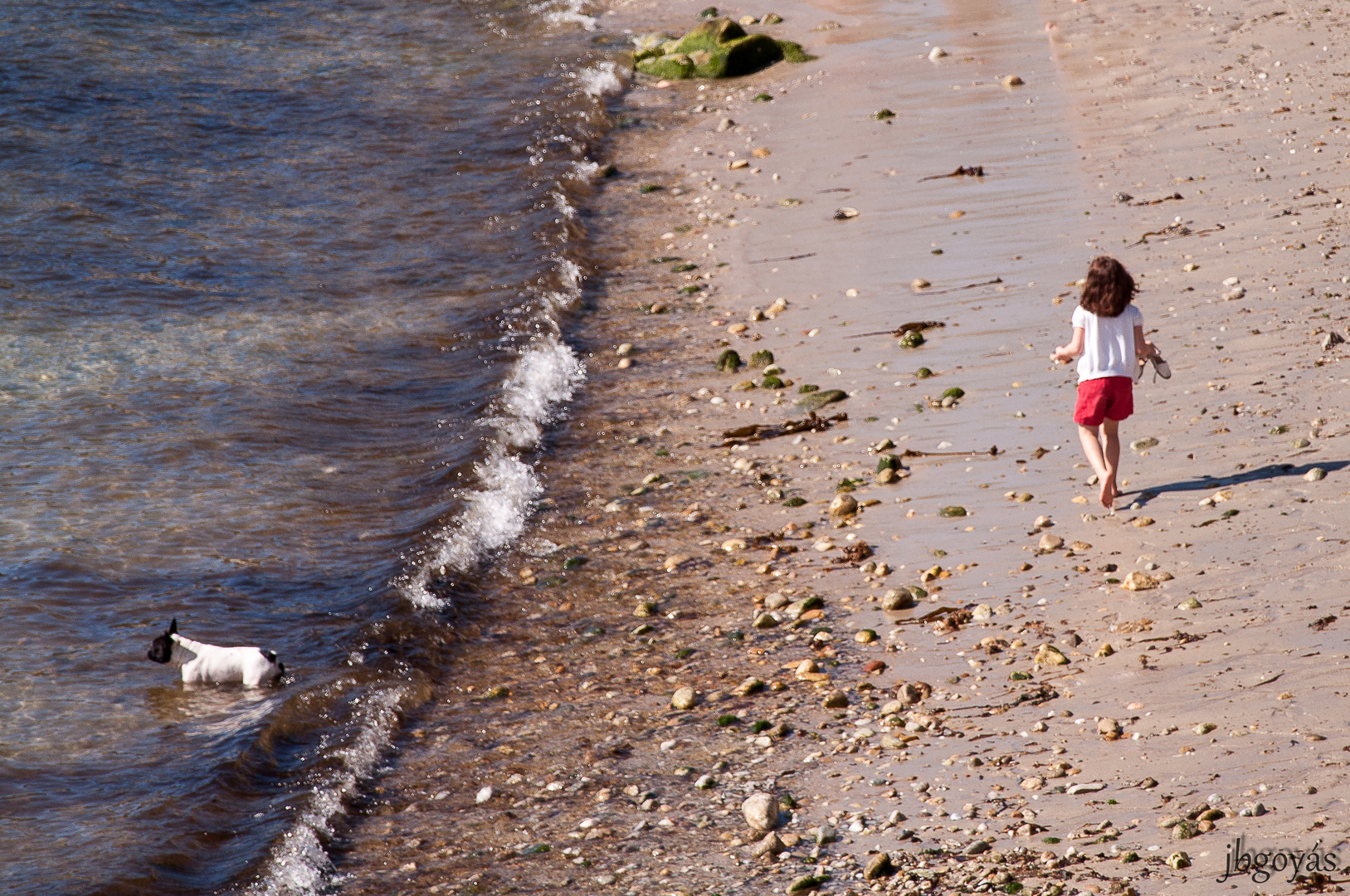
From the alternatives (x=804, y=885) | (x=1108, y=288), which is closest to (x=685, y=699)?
(x=804, y=885)

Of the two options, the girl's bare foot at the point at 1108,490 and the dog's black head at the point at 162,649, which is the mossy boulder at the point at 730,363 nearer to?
the girl's bare foot at the point at 1108,490

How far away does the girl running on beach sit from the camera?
7059 millimetres

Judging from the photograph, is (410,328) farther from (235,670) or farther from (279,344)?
(235,670)

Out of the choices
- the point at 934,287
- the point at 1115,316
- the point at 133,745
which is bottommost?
the point at 133,745

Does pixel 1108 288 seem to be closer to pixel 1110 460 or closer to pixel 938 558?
pixel 1110 460

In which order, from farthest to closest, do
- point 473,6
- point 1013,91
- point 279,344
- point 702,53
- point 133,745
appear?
point 473,6 → point 702,53 → point 1013,91 → point 279,344 → point 133,745

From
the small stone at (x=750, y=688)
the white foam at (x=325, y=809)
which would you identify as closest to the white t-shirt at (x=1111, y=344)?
the small stone at (x=750, y=688)

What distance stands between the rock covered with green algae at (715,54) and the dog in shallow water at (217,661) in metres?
13.9

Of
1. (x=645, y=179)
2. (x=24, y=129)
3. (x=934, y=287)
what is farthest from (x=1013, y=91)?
(x=24, y=129)

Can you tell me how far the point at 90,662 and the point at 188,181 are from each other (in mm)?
9822

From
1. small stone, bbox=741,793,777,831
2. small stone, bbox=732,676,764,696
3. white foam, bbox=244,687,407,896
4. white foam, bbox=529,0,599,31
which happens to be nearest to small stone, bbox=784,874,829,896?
small stone, bbox=741,793,777,831

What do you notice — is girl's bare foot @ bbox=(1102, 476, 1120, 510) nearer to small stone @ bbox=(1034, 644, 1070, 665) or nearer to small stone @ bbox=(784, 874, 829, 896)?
small stone @ bbox=(1034, 644, 1070, 665)

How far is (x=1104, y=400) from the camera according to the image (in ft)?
23.2

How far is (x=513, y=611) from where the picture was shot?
26.3 ft
